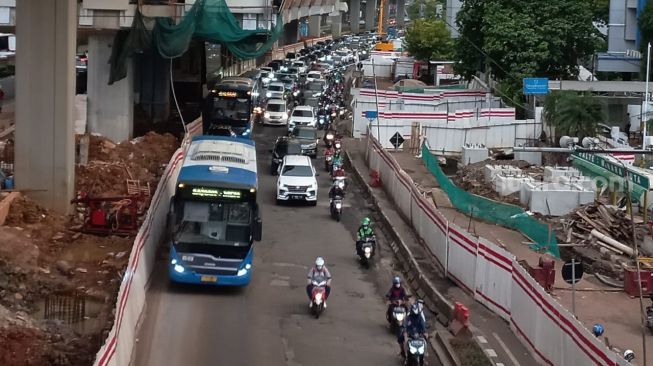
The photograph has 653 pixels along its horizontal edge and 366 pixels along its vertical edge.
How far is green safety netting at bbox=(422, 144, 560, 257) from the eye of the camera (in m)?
27.7

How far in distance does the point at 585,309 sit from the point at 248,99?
26.0 m

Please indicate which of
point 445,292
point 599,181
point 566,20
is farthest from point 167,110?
point 445,292

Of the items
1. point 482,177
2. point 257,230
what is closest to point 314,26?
point 482,177

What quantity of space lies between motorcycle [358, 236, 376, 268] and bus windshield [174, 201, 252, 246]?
4879mm

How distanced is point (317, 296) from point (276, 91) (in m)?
42.1

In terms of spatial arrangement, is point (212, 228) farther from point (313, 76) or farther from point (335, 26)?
point (335, 26)

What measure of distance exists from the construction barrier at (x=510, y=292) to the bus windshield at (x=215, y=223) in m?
4.64

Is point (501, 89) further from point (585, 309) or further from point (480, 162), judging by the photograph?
point (585, 309)

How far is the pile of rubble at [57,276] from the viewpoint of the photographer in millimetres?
18547

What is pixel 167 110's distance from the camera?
180ft

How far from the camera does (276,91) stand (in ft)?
208

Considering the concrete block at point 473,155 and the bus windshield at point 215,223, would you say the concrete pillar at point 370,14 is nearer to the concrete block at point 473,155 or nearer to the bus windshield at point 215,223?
the concrete block at point 473,155

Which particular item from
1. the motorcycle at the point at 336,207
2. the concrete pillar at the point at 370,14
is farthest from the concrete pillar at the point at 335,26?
the motorcycle at the point at 336,207

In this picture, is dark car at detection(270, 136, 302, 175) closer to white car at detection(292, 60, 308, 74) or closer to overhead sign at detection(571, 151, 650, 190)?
overhead sign at detection(571, 151, 650, 190)
